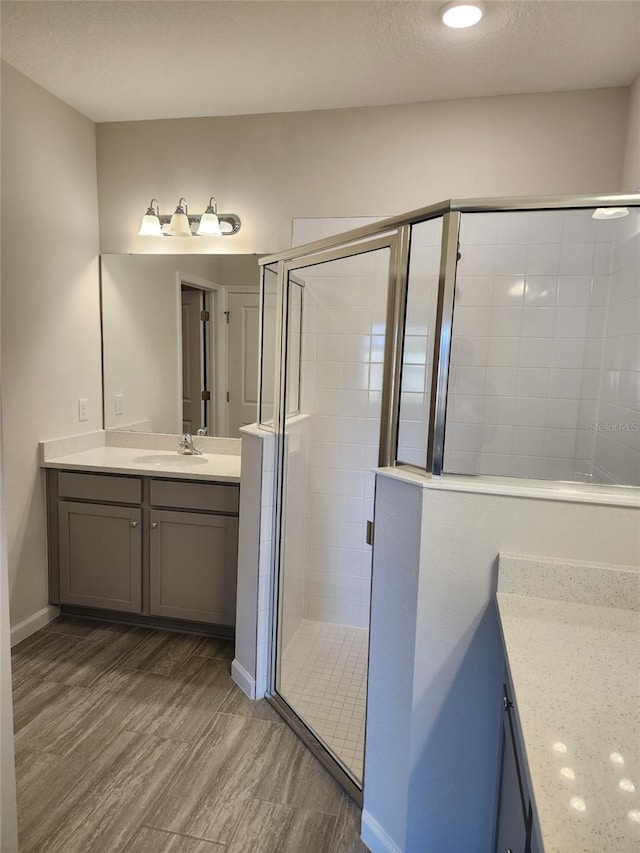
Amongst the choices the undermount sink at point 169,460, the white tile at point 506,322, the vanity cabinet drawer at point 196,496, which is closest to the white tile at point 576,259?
the white tile at point 506,322

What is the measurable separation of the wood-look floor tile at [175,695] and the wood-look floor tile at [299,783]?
1.11 ft

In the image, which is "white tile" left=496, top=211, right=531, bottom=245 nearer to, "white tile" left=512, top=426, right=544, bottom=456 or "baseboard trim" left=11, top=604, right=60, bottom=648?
"white tile" left=512, top=426, right=544, bottom=456

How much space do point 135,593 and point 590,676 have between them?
7.59 feet

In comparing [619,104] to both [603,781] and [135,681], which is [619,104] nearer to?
[603,781]

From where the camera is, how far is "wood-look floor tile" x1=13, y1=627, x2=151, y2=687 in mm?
2436

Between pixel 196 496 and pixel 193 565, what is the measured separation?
1.16 feet

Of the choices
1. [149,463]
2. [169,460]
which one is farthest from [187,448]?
[149,463]

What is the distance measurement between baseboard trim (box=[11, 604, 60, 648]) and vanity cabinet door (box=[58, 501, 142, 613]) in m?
0.09

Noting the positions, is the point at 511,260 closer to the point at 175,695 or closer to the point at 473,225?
the point at 473,225

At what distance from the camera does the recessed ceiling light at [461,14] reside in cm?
182

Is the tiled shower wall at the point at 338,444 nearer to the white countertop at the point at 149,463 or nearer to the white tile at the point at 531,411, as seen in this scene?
the white countertop at the point at 149,463

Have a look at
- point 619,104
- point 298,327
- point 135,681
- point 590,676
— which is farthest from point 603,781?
point 619,104

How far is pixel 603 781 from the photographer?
81 centimetres

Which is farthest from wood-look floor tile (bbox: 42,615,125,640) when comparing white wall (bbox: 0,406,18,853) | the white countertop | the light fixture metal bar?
the light fixture metal bar
